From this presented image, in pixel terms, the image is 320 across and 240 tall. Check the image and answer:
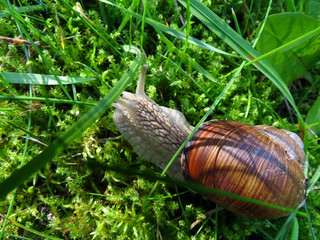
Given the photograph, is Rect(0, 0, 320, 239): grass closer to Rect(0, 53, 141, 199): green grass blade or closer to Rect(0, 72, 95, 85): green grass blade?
Rect(0, 72, 95, 85): green grass blade

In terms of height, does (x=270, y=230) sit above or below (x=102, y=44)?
below

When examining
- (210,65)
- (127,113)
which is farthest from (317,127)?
(127,113)

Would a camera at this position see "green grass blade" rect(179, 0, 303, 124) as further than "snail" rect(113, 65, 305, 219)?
Yes

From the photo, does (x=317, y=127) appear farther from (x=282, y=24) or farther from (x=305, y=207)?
(x=282, y=24)

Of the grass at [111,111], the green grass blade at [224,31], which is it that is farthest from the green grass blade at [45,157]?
the green grass blade at [224,31]

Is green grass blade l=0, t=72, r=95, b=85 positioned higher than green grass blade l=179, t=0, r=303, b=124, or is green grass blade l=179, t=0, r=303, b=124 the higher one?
green grass blade l=179, t=0, r=303, b=124

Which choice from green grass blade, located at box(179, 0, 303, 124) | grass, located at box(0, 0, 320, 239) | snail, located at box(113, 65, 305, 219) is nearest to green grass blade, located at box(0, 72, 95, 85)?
grass, located at box(0, 0, 320, 239)
